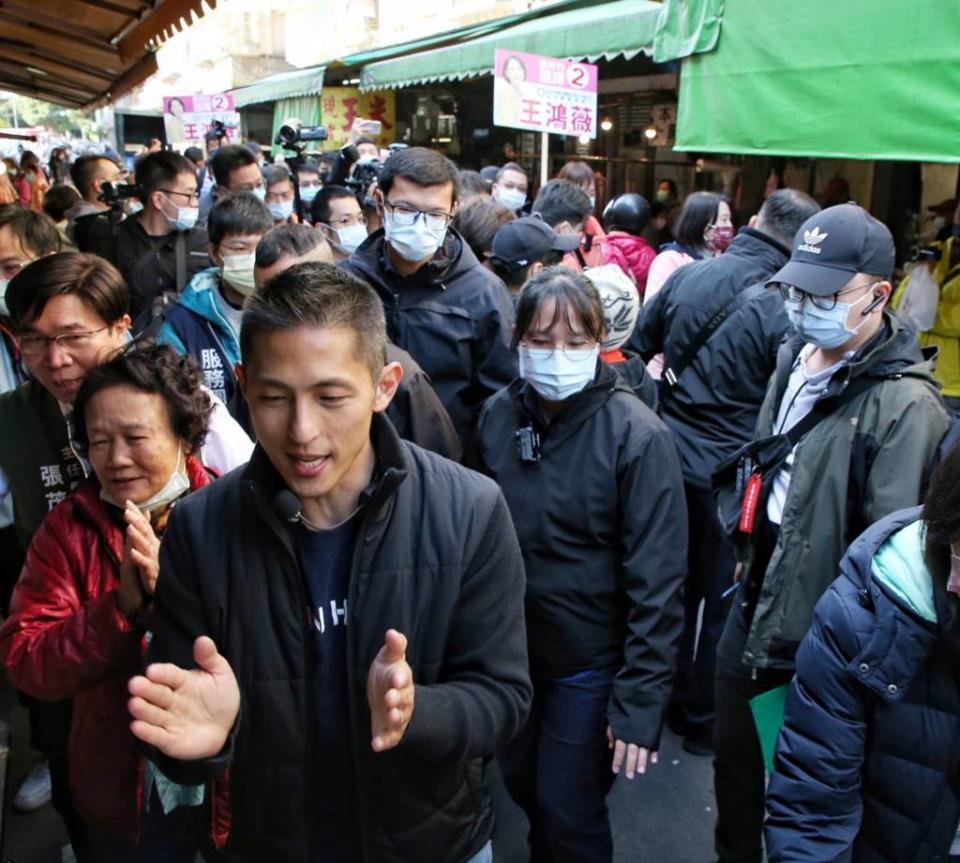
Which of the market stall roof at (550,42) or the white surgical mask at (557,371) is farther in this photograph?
the market stall roof at (550,42)

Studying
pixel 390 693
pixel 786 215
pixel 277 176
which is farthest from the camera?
pixel 277 176

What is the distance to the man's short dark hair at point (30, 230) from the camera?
131 inches

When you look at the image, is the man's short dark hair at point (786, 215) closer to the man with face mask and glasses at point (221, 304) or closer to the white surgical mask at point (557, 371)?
the white surgical mask at point (557, 371)

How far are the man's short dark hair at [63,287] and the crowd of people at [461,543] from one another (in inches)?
0.4

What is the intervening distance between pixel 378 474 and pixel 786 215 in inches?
108

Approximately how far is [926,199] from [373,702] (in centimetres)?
719

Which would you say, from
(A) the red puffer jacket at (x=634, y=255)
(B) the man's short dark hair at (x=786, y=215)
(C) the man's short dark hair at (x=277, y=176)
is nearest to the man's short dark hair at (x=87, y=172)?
(C) the man's short dark hair at (x=277, y=176)

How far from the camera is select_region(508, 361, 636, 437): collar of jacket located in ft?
7.79

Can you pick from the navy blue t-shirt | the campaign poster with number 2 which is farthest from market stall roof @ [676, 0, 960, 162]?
the navy blue t-shirt

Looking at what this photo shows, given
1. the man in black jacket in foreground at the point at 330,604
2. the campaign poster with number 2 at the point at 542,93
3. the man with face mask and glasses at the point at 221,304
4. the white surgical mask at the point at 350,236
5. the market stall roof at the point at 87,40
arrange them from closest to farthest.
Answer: the man in black jacket in foreground at the point at 330,604
the man with face mask and glasses at the point at 221,304
the white surgical mask at the point at 350,236
the market stall roof at the point at 87,40
the campaign poster with number 2 at the point at 542,93

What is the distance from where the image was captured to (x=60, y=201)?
25.1 ft

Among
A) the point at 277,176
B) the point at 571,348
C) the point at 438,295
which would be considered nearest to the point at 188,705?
the point at 571,348

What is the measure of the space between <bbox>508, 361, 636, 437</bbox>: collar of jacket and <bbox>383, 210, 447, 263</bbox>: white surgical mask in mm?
1082

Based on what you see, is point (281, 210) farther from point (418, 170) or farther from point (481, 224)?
point (418, 170)
